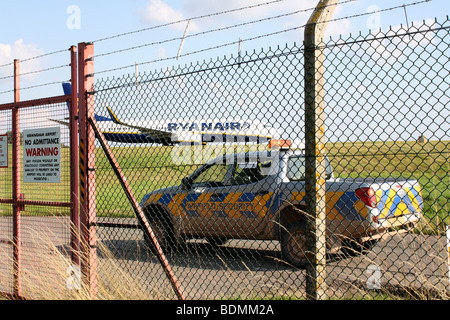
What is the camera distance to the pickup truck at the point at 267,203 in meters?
6.79

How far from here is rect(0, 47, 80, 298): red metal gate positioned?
208 inches

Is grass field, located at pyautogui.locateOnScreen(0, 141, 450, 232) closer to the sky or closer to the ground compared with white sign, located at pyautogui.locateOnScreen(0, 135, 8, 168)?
closer to the ground

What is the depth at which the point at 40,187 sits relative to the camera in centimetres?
582

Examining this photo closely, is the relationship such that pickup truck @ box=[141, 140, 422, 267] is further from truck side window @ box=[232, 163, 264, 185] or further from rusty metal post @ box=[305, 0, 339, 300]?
rusty metal post @ box=[305, 0, 339, 300]

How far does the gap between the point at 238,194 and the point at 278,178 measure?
0.70m

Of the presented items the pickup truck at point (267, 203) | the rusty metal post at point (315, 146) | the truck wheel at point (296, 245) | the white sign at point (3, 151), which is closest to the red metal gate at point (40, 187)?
the white sign at point (3, 151)

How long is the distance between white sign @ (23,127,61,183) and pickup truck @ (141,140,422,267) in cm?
208

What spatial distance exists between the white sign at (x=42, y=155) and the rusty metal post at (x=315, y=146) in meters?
2.99

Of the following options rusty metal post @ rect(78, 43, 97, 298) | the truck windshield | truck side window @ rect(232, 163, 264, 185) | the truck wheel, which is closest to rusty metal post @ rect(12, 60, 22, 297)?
rusty metal post @ rect(78, 43, 97, 298)

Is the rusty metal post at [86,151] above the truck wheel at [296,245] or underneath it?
above

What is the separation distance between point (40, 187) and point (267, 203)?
338cm

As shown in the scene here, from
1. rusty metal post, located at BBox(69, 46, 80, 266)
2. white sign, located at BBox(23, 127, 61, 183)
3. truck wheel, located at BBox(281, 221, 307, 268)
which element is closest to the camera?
rusty metal post, located at BBox(69, 46, 80, 266)

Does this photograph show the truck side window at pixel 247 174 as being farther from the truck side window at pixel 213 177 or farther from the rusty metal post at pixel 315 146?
the rusty metal post at pixel 315 146

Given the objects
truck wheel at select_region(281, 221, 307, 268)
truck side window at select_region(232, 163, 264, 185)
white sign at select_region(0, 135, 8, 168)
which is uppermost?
white sign at select_region(0, 135, 8, 168)
